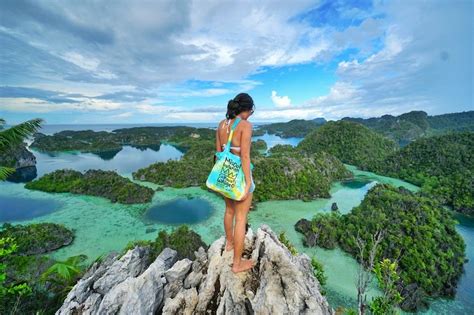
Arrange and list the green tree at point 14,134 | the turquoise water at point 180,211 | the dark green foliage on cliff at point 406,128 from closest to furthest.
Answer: the green tree at point 14,134 → the turquoise water at point 180,211 → the dark green foliage on cliff at point 406,128

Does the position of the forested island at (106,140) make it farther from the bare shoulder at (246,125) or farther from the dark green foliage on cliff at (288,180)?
the bare shoulder at (246,125)

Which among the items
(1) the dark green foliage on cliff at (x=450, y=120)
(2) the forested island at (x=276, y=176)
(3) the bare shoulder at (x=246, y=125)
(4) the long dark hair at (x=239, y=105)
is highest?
(4) the long dark hair at (x=239, y=105)

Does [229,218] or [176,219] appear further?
[176,219]

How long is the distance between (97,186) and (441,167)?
248ft

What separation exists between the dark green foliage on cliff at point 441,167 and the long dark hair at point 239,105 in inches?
2143

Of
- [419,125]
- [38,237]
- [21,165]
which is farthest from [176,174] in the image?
[419,125]

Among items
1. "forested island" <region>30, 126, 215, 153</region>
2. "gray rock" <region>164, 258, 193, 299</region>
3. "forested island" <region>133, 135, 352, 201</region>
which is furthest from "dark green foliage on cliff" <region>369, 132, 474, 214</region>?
"forested island" <region>30, 126, 215, 153</region>

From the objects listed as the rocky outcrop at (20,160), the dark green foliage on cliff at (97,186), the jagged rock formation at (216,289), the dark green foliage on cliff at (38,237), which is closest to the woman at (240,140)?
the jagged rock formation at (216,289)

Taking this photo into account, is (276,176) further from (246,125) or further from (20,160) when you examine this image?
(20,160)

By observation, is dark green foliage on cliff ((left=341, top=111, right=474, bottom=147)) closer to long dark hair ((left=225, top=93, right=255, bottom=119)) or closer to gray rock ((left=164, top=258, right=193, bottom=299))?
gray rock ((left=164, top=258, right=193, bottom=299))

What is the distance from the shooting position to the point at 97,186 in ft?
139

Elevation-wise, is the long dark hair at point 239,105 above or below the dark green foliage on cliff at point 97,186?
above

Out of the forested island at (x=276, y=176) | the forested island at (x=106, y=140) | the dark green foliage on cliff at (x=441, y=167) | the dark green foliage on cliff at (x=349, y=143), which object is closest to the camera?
the forested island at (x=276, y=176)

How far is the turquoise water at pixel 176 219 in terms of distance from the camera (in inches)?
847
